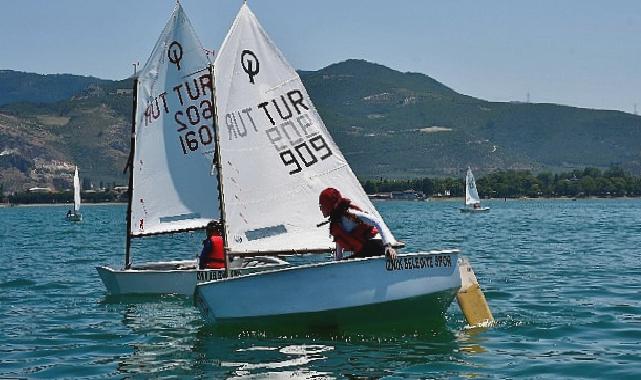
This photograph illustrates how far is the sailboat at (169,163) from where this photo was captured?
84.5ft

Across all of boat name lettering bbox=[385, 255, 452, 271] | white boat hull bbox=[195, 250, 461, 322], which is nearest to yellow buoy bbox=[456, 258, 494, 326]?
white boat hull bbox=[195, 250, 461, 322]

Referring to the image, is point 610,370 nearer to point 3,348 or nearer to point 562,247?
point 3,348

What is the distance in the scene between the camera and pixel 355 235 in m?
18.3

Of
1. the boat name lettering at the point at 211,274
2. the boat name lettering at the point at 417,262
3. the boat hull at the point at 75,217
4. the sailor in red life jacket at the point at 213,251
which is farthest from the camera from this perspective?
the boat hull at the point at 75,217

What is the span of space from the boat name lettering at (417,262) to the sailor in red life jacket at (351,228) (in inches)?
21.8

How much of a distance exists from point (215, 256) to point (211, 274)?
1.01 metres

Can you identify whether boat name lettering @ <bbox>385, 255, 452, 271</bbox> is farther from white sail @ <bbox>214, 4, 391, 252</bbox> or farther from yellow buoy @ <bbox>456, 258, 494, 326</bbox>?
white sail @ <bbox>214, 4, 391, 252</bbox>

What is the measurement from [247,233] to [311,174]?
1764 millimetres

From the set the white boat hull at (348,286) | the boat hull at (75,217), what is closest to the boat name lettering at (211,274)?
the white boat hull at (348,286)

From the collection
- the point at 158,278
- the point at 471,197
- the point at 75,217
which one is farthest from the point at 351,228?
the point at 471,197

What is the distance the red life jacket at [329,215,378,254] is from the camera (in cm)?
1819

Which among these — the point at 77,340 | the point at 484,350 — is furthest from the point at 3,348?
the point at 484,350

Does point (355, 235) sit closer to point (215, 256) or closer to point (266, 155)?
point (266, 155)

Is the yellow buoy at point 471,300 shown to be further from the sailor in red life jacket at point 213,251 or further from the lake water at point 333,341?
the sailor in red life jacket at point 213,251
